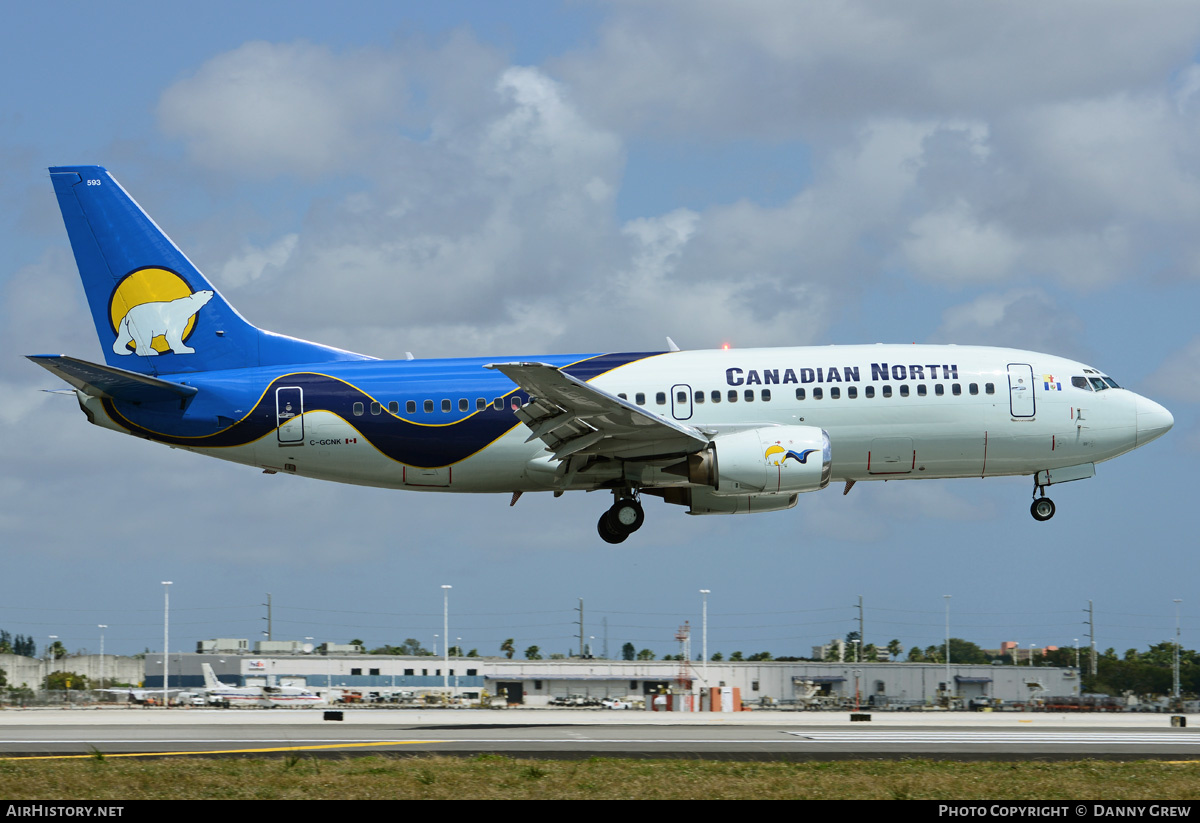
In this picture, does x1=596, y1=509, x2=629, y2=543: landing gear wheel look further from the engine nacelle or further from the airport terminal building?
the airport terminal building

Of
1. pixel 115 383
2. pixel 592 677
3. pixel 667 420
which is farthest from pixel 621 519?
pixel 592 677

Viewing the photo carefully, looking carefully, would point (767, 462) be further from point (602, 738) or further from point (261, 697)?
point (261, 697)

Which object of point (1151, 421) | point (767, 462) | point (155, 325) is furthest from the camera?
point (155, 325)

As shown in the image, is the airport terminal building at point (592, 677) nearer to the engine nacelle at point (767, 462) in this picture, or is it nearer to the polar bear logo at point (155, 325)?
the polar bear logo at point (155, 325)

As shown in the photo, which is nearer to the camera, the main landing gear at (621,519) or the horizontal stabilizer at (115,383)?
the horizontal stabilizer at (115,383)

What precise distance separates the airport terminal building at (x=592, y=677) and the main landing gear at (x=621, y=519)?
6131cm

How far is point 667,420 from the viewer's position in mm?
37344

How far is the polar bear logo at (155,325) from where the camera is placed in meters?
42.5

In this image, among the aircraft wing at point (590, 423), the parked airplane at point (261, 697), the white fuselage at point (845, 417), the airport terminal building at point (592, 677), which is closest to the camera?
the aircraft wing at point (590, 423)

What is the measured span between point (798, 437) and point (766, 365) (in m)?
3.00

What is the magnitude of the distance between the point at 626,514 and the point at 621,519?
0.23 m

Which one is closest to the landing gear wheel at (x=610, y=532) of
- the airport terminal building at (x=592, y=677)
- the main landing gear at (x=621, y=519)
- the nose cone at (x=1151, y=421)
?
the main landing gear at (x=621, y=519)
